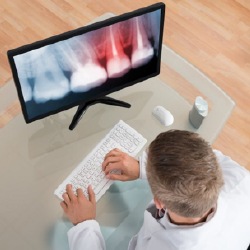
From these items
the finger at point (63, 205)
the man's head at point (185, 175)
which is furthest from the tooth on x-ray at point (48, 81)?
the man's head at point (185, 175)

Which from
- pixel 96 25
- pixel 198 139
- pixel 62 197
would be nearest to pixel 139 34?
pixel 96 25

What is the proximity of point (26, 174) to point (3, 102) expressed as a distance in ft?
1.11

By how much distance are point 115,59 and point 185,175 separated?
2.15 feet

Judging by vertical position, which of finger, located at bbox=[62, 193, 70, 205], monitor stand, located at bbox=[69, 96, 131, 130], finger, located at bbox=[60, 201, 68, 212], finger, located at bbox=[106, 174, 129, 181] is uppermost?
monitor stand, located at bbox=[69, 96, 131, 130]

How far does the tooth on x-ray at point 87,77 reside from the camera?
5.33 ft

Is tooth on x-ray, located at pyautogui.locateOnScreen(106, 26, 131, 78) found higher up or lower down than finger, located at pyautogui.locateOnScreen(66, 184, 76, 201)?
higher up

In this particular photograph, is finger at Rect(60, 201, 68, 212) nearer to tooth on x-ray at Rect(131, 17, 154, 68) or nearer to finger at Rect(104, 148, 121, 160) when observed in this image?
finger at Rect(104, 148, 121, 160)

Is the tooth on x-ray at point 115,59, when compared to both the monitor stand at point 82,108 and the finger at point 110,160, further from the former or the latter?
the finger at point 110,160

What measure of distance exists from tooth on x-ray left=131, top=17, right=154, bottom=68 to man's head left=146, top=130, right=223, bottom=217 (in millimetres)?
530

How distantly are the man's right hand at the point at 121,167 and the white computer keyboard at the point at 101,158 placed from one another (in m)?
0.04

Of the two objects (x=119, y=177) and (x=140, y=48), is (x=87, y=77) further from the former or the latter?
(x=119, y=177)

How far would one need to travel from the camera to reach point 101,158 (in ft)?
5.74

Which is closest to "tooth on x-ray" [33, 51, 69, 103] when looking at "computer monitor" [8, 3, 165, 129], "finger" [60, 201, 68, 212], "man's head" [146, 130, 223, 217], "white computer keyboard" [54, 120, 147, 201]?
"computer monitor" [8, 3, 165, 129]

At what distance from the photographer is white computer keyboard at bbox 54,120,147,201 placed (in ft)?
5.54
